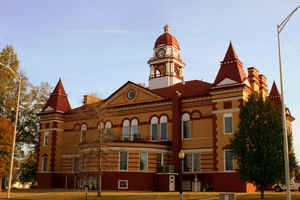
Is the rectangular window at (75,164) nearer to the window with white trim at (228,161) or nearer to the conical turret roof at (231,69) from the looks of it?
the window with white trim at (228,161)

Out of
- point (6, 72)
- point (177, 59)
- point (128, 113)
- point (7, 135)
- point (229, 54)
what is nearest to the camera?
point (7, 135)

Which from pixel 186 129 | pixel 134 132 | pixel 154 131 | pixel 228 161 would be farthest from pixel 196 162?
pixel 134 132

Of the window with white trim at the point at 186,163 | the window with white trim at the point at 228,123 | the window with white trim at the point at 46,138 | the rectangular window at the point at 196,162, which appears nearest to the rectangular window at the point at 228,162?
the window with white trim at the point at 228,123

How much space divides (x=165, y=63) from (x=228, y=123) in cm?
1993

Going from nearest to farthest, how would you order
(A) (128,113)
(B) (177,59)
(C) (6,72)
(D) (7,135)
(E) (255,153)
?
(E) (255,153) < (D) (7,135) < (A) (128,113) < (C) (6,72) < (B) (177,59)

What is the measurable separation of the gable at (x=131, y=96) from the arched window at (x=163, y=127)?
103 inches

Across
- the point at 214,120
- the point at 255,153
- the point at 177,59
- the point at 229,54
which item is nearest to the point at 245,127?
the point at 255,153

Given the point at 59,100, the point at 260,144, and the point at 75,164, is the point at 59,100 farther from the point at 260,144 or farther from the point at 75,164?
the point at 260,144

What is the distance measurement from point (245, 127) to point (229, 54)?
52.8 feet

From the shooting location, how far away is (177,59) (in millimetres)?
57594

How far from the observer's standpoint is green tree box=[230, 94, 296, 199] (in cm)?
2752

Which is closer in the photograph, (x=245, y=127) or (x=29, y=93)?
(x=245, y=127)

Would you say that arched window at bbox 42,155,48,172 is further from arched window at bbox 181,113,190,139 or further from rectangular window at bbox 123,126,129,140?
arched window at bbox 181,113,190,139

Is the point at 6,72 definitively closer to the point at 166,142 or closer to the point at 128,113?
the point at 128,113
